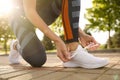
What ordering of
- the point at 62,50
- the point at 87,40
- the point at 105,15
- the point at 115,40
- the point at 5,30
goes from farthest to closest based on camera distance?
1. the point at 5,30
2. the point at 115,40
3. the point at 105,15
4. the point at 87,40
5. the point at 62,50

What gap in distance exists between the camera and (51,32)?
2.47 m

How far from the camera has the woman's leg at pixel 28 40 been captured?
308 centimetres

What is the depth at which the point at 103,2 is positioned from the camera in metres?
19.9

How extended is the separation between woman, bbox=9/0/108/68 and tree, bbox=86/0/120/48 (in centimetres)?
1633

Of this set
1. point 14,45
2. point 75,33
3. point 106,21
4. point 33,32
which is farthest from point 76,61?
point 106,21

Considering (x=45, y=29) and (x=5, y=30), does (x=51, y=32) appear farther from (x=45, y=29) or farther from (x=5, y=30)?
(x=5, y=30)

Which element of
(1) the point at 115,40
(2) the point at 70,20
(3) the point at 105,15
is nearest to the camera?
(2) the point at 70,20

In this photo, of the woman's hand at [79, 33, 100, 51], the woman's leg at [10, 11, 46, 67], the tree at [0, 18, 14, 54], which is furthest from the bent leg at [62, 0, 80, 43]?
the tree at [0, 18, 14, 54]

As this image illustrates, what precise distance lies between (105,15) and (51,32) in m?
17.8

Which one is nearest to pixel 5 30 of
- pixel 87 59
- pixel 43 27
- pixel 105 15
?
pixel 105 15

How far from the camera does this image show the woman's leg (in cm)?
308

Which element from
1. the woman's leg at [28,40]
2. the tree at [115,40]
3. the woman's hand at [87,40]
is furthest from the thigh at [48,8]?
the tree at [115,40]

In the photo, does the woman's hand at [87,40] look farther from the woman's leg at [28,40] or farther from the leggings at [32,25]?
the woman's leg at [28,40]

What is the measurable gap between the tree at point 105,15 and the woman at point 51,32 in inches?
643
